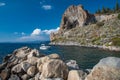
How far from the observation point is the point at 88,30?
193 meters

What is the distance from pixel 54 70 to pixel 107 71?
10341 mm

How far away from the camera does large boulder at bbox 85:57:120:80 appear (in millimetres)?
19152

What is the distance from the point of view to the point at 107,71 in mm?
19375

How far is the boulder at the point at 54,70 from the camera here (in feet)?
91.6

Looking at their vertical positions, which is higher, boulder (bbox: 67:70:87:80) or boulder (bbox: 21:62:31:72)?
boulder (bbox: 21:62:31:72)

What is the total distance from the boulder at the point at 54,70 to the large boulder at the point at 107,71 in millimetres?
8710

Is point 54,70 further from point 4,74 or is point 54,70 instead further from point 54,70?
point 4,74

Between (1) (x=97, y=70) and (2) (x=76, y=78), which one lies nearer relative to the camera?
(1) (x=97, y=70)

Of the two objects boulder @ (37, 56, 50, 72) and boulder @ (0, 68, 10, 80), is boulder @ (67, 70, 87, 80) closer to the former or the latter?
boulder @ (37, 56, 50, 72)

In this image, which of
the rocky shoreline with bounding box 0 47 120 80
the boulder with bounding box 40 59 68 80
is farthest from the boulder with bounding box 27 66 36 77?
the boulder with bounding box 40 59 68 80

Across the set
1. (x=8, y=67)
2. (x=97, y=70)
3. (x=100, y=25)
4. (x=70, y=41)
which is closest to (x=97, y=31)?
(x=100, y=25)

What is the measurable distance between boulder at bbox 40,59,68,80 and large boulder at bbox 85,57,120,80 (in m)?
8.71

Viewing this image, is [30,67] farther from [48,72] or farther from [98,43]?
[98,43]

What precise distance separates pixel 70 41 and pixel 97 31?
28128 millimetres
